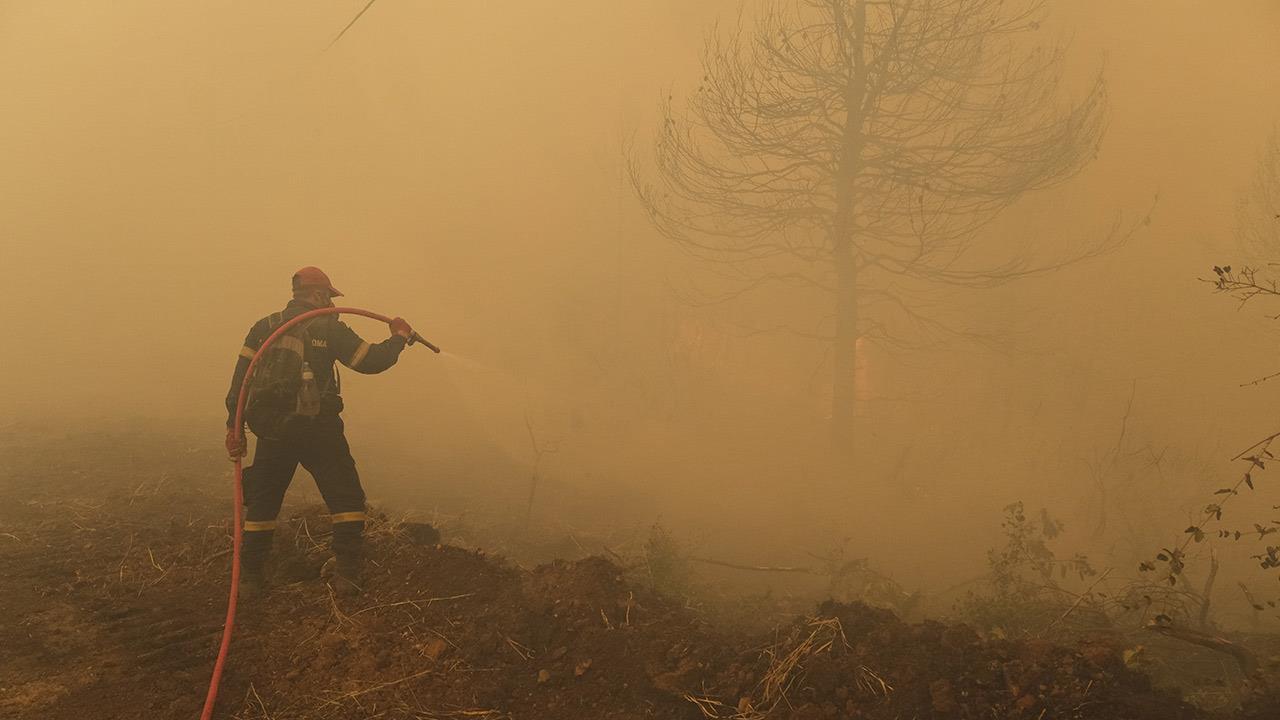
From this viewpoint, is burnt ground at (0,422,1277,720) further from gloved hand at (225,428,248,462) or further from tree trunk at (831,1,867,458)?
tree trunk at (831,1,867,458)

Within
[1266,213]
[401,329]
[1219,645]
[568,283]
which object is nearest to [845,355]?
[1219,645]

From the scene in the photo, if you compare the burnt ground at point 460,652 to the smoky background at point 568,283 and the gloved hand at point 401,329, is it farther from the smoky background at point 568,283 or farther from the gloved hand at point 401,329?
the smoky background at point 568,283

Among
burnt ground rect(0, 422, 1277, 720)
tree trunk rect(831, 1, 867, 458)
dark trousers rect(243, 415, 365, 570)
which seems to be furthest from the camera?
tree trunk rect(831, 1, 867, 458)

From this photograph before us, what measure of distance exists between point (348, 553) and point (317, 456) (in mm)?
636

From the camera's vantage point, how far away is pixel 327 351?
14.5 feet

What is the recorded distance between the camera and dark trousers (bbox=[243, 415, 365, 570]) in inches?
166

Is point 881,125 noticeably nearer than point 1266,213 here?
A: Yes

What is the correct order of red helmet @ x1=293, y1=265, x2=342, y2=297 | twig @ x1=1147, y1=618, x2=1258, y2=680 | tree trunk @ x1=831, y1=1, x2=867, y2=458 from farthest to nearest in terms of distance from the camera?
1. tree trunk @ x1=831, y1=1, x2=867, y2=458
2. red helmet @ x1=293, y1=265, x2=342, y2=297
3. twig @ x1=1147, y1=618, x2=1258, y2=680

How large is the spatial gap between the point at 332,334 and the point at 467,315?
1287 cm

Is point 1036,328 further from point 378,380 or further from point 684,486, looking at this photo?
point 378,380

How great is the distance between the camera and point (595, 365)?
45.6ft

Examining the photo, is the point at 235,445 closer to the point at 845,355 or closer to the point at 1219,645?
the point at 1219,645

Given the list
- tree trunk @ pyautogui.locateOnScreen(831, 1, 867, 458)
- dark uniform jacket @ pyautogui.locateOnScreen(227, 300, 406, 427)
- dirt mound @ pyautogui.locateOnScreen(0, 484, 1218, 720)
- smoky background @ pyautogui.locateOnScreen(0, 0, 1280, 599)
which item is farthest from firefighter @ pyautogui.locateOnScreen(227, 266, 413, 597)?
tree trunk @ pyautogui.locateOnScreen(831, 1, 867, 458)

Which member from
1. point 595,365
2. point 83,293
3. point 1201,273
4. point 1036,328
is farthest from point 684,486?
point 83,293
